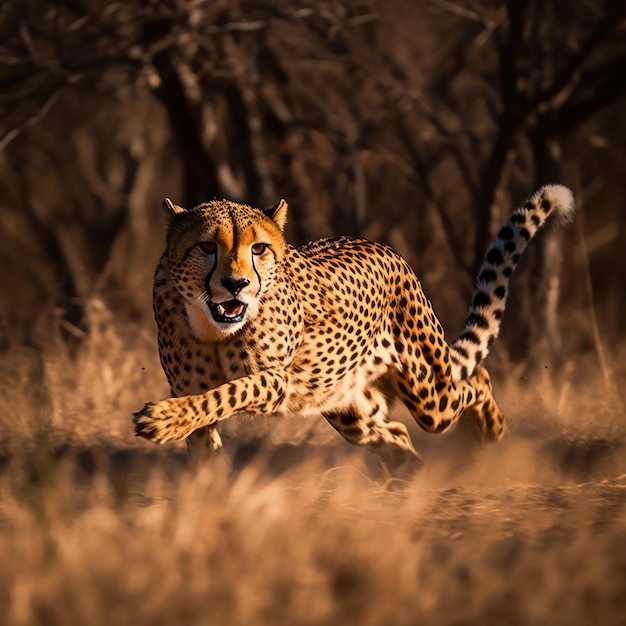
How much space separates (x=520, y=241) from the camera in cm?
532

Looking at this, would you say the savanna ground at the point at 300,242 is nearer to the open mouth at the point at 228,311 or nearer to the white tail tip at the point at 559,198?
the open mouth at the point at 228,311

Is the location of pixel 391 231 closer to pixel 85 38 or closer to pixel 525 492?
pixel 85 38

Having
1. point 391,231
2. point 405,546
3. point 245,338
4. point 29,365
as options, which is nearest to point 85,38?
point 29,365

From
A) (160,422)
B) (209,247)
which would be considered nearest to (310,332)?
(209,247)

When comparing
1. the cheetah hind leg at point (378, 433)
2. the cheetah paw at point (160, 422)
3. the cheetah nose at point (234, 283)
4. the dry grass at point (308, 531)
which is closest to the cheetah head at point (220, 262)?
the cheetah nose at point (234, 283)

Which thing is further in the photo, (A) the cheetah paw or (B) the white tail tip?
(B) the white tail tip

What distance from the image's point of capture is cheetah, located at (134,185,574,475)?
424 cm

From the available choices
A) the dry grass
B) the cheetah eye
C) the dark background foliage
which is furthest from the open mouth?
the dark background foliage

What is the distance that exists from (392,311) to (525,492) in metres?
0.87

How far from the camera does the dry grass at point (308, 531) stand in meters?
3.27

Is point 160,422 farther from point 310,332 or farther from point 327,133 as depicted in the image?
point 327,133

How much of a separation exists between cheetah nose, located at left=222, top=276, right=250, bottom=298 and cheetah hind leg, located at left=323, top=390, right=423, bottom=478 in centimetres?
113

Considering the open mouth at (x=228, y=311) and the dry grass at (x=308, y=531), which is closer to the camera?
the dry grass at (x=308, y=531)

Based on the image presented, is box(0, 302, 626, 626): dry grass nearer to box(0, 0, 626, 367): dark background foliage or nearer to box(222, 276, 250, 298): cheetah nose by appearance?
box(222, 276, 250, 298): cheetah nose
